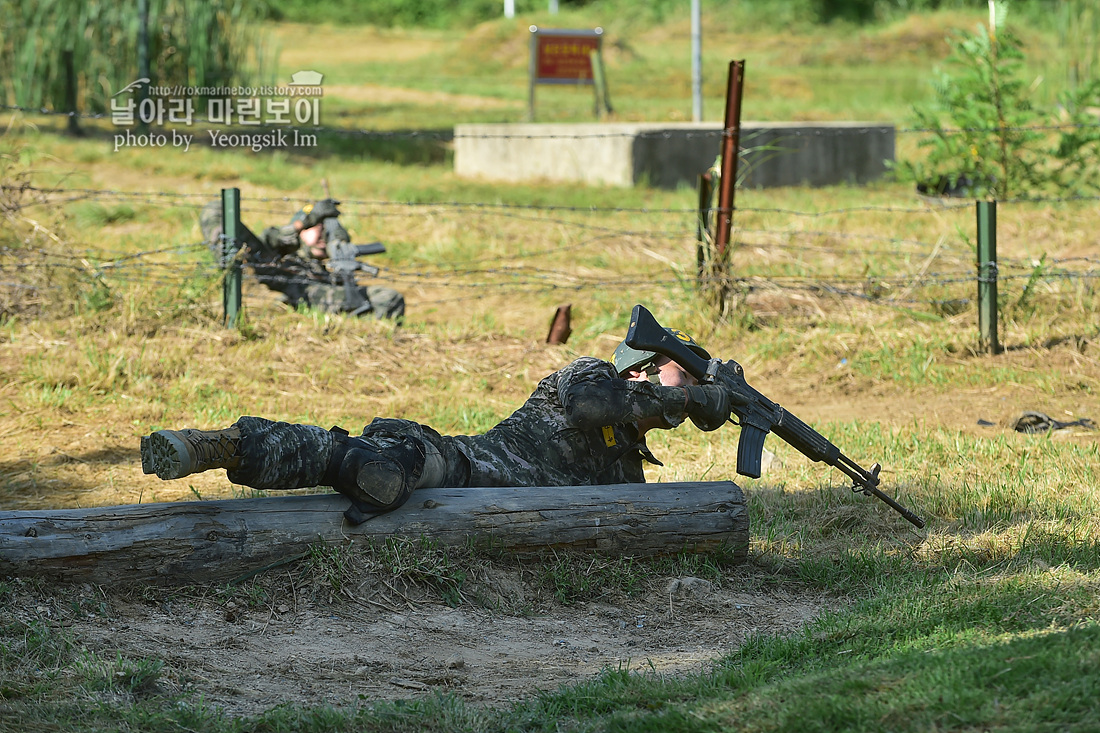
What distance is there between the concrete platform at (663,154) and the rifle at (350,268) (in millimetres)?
4895

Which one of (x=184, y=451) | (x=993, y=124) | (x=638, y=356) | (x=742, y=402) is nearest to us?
(x=184, y=451)

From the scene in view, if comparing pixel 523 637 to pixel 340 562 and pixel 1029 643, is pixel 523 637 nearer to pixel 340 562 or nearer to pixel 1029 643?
pixel 340 562

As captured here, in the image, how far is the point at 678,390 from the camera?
403 centimetres

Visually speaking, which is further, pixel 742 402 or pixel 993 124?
pixel 993 124

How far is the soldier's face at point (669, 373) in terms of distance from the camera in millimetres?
4238

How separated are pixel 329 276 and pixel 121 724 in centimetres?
546

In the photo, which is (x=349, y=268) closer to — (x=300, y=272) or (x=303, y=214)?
(x=300, y=272)

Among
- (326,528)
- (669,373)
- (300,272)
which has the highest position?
(300,272)

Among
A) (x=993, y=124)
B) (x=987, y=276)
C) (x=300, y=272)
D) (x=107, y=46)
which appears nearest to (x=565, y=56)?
(x=107, y=46)

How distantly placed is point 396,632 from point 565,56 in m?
14.0

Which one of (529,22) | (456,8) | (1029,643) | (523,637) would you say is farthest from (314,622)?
(456,8)

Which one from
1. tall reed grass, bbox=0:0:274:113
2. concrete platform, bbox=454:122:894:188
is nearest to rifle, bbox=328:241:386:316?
concrete platform, bbox=454:122:894:188

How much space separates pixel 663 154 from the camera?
505 inches

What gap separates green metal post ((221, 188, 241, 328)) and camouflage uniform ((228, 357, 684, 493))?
11.8 ft
